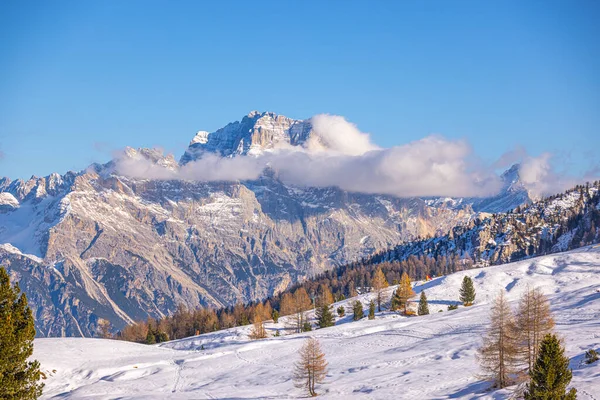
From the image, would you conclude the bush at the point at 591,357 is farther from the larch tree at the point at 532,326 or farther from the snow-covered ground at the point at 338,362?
the larch tree at the point at 532,326

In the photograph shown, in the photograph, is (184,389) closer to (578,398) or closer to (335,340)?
(335,340)

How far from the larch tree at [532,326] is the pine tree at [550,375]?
41.7 ft

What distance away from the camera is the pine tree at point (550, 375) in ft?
133

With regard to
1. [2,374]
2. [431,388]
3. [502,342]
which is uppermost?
[2,374]

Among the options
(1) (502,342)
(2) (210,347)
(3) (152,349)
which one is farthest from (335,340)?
(1) (502,342)

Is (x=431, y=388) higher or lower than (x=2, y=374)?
lower

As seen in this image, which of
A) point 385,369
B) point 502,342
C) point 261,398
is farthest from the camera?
point 385,369

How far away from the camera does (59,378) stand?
291 feet

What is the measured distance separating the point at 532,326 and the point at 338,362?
35.7 m

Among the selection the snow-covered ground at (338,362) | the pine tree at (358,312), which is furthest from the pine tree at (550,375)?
the pine tree at (358,312)

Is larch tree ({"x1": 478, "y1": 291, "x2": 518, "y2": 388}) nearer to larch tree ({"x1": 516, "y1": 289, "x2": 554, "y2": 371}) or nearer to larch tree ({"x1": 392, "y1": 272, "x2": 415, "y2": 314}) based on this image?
larch tree ({"x1": 516, "y1": 289, "x2": 554, "y2": 371})

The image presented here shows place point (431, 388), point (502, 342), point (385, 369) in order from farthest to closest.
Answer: point (385, 369) < point (431, 388) < point (502, 342)

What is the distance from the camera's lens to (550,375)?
134ft

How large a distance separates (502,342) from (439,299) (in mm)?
98339
